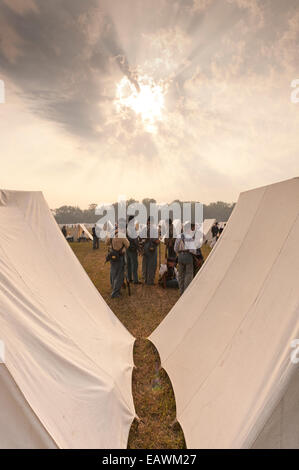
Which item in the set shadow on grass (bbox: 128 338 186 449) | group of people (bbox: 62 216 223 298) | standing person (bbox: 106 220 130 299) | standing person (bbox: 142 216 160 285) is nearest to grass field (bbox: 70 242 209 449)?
shadow on grass (bbox: 128 338 186 449)

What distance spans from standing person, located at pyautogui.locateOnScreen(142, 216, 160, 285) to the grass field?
1306 mm

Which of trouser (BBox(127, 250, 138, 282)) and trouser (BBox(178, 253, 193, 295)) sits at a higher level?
trouser (BBox(178, 253, 193, 295))

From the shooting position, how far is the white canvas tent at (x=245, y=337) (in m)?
1.49

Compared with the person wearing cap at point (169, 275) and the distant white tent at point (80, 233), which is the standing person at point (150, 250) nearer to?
the person wearing cap at point (169, 275)

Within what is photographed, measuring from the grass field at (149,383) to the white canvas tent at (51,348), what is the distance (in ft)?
0.72

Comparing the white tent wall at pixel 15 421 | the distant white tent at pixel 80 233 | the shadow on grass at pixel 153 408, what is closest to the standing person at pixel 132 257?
the shadow on grass at pixel 153 408

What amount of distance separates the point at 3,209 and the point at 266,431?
12.3ft

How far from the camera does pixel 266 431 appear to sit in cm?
146

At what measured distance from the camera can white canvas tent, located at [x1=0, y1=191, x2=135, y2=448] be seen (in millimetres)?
1538

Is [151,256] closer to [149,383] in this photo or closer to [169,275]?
[169,275]

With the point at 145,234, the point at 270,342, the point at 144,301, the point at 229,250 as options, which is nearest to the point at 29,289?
the point at 270,342

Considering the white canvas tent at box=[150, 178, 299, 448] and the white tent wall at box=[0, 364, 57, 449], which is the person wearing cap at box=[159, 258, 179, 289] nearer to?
the white canvas tent at box=[150, 178, 299, 448]

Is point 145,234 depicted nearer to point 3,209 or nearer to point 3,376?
point 3,209

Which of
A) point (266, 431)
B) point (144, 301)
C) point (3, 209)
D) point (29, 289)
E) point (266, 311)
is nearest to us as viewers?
point (266, 431)
